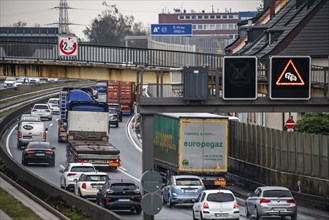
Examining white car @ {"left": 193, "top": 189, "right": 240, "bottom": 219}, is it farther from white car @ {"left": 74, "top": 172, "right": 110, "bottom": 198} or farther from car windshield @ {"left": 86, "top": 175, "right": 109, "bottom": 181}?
car windshield @ {"left": 86, "top": 175, "right": 109, "bottom": 181}

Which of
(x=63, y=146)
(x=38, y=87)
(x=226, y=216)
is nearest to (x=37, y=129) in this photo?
(x=63, y=146)

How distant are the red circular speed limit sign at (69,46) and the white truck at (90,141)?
399 cm

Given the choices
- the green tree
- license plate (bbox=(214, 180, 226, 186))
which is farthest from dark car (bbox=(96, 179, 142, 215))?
the green tree

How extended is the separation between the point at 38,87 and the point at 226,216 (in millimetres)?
125195

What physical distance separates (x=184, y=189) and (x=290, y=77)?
1113cm

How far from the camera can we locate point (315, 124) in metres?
57.7

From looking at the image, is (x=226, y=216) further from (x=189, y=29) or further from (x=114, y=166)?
(x=189, y=29)

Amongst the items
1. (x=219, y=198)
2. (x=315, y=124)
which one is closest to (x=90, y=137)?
(x=315, y=124)

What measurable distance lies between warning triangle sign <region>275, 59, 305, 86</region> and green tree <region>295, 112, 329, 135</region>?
21910 millimetres

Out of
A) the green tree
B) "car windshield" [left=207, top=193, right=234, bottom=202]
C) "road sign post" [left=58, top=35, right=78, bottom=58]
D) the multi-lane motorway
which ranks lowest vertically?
the multi-lane motorway

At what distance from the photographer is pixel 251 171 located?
57.8 meters

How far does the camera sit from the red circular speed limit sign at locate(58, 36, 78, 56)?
6600cm

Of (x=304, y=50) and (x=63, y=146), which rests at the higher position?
(x=304, y=50)

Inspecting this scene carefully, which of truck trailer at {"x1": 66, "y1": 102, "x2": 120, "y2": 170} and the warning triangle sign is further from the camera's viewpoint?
truck trailer at {"x1": 66, "y1": 102, "x2": 120, "y2": 170}
